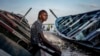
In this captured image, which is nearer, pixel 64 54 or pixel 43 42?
pixel 43 42

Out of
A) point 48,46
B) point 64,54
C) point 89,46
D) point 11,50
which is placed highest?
point 89,46

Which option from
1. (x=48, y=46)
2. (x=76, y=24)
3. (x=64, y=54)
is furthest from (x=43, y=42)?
(x=76, y=24)

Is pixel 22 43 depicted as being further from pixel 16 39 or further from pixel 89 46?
pixel 89 46

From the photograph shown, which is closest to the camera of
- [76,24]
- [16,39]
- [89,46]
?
[16,39]

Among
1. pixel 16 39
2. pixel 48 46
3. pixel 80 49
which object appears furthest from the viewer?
pixel 80 49

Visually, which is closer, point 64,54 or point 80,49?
point 64,54

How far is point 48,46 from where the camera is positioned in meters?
4.93

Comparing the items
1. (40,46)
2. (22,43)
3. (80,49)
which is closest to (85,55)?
(80,49)

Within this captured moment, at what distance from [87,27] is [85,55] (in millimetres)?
2169

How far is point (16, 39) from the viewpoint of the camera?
6.18 metres

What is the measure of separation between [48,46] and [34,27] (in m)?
0.56

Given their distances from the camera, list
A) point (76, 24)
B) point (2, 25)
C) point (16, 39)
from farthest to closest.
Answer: point (76, 24)
point (16, 39)
point (2, 25)

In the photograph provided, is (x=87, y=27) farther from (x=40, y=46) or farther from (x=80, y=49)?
(x=40, y=46)

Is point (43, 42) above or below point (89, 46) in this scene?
below
